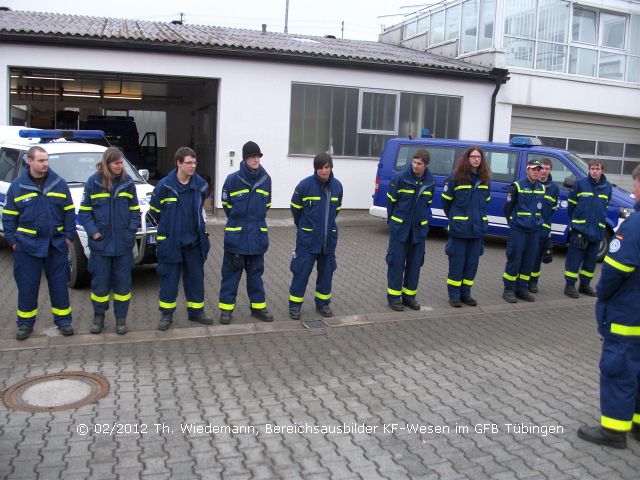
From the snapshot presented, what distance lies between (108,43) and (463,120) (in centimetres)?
886

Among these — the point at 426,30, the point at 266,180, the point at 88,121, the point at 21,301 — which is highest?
the point at 426,30

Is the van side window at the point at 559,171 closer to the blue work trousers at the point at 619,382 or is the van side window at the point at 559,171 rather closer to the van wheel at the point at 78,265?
the blue work trousers at the point at 619,382

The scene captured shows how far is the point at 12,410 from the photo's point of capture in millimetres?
4805

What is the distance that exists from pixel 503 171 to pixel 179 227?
784 centimetres

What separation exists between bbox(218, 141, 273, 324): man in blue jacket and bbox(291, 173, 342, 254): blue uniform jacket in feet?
1.42

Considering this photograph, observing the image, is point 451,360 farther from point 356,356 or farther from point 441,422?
point 441,422

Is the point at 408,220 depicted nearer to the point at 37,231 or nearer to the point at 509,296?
the point at 509,296

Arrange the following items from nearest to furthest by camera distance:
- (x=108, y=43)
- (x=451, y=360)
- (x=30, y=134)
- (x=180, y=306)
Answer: (x=451, y=360)
(x=180, y=306)
(x=30, y=134)
(x=108, y=43)

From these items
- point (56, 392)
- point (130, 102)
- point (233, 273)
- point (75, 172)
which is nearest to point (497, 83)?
point (75, 172)

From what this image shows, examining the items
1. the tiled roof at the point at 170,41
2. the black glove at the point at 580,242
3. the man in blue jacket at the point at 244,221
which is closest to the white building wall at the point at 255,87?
the tiled roof at the point at 170,41

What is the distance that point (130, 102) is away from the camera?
966 inches

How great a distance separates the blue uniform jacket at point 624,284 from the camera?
423 centimetres

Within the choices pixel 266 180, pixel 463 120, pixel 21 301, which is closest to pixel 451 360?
pixel 266 180

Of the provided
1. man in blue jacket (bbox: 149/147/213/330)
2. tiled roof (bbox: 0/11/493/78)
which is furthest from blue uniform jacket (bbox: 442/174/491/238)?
tiled roof (bbox: 0/11/493/78)
